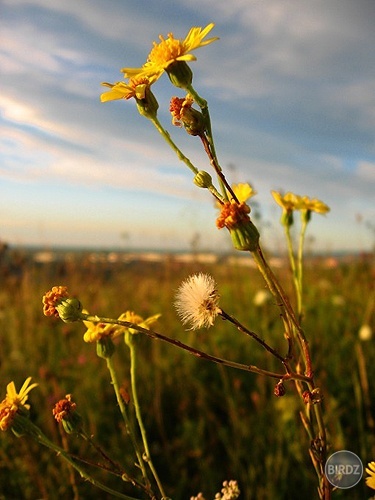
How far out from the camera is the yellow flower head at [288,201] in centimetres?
132

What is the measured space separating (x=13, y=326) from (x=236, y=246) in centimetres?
371

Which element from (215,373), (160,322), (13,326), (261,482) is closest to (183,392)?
(215,373)

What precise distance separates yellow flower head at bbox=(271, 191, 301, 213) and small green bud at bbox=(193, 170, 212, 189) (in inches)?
21.8

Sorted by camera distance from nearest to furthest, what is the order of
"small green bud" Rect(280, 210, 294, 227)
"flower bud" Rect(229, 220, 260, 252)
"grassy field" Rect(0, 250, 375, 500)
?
"flower bud" Rect(229, 220, 260, 252) → "small green bud" Rect(280, 210, 294, 227) → "grassy field" Rect(0, 250, 375, 500)

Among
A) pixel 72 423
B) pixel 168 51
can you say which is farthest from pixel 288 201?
pixel 72 423

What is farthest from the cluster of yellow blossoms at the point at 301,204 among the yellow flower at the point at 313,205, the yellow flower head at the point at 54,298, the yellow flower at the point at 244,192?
the yellow flower head at the point at 54,298

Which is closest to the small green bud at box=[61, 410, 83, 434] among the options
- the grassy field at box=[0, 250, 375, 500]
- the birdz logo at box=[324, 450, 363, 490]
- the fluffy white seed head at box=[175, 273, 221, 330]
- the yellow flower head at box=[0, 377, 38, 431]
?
the yellow flower head at box=[0, 377, 38, 431]

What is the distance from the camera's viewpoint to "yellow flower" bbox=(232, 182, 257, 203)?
3.82 feet

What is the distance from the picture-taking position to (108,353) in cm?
107

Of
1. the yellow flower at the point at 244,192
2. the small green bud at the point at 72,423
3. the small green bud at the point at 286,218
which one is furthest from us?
the small green bud at the point at 286,218

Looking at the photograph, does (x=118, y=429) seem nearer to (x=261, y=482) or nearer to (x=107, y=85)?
(x=261, y=482)

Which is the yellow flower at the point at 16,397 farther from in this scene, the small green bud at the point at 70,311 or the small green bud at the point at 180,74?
the small green bud at the point at 180,74

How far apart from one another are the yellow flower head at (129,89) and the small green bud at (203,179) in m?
0.22

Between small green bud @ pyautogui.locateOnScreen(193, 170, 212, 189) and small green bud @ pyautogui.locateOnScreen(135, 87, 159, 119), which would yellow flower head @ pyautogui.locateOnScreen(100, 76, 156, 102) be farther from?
small green bud @ pyautogui.locateOnScreen(193, 170, 212, 189)
